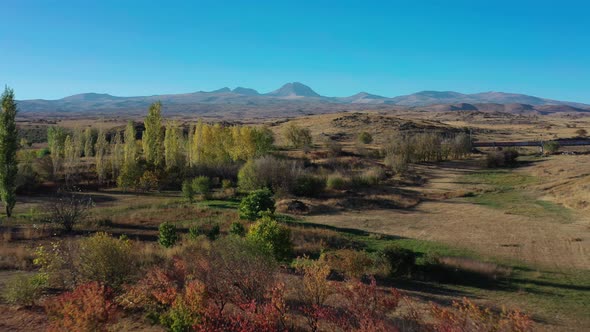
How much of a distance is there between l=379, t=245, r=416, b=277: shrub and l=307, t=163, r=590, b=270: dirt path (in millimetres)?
8024

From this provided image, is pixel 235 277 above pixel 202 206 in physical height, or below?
above

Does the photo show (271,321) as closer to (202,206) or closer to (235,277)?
(235,277)

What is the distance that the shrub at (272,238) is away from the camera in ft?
62.7

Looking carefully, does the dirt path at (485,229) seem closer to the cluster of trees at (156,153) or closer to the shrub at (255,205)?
the shrub at (255,205)

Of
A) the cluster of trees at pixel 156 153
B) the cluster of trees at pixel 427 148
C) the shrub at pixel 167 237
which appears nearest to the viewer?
the shrub at pixel 167 237

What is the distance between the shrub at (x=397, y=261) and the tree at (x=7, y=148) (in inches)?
1104

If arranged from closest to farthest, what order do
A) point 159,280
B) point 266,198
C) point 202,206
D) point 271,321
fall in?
point 271,321, point 159,280, point 266,198, point 202,206

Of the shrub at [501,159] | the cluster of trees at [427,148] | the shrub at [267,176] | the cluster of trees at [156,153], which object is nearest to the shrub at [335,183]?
the shrub at [267,176]

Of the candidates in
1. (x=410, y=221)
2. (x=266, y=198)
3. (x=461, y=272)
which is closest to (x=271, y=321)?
(x=461, y=272)

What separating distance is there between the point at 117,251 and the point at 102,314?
148 inches

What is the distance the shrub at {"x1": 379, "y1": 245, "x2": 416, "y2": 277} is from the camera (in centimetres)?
2070

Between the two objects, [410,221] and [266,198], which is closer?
[266,198]

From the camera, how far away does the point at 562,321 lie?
15.4m

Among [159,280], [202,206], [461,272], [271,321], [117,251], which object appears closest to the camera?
[271,321]
